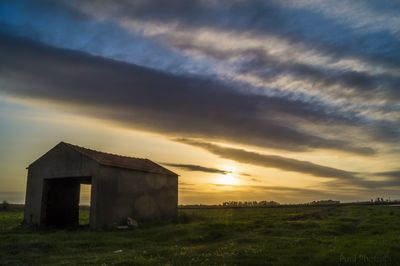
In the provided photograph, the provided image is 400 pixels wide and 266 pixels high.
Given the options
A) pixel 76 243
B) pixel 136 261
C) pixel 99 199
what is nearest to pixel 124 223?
pixel 99 199

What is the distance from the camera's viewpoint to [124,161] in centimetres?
4381

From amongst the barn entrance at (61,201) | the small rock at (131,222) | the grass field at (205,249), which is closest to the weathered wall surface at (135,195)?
the small rock at (131,222)

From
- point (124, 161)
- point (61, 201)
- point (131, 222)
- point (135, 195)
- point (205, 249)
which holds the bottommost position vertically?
point (205, 249)

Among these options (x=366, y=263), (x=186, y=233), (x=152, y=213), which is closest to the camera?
(x=366, y=263)

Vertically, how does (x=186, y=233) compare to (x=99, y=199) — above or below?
below

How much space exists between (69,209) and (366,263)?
3455 cm

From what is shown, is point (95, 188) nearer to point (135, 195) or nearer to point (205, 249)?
point (135, 195)

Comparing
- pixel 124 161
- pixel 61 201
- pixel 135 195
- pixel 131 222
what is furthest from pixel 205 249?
pixel 61 201

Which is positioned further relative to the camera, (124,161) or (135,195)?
(124,161)

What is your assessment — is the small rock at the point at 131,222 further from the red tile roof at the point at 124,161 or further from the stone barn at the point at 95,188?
the red tile roof at the point at 124,161

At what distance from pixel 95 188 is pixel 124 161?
7085 millimetres

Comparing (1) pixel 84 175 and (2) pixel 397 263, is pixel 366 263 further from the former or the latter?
(1) pixel 84 175

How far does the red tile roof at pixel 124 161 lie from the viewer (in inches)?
1556

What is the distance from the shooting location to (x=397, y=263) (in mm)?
17594
